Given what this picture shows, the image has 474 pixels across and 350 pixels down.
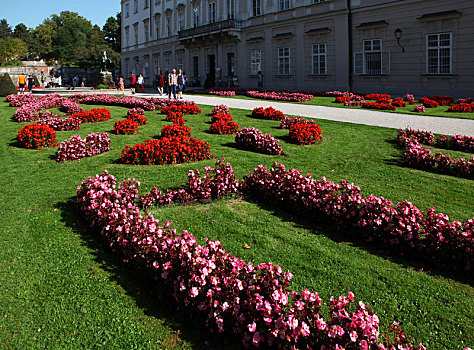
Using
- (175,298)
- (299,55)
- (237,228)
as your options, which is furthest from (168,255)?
(299,55)

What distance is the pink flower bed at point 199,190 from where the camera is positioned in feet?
21.5

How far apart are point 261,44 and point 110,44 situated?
215 feet

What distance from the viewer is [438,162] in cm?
842

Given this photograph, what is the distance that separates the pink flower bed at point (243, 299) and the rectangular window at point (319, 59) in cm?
2617

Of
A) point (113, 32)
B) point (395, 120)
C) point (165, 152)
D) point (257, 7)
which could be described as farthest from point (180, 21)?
point (113, 32)

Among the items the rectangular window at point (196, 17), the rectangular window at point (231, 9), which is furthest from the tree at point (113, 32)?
the rectangular window at point (231, 9)

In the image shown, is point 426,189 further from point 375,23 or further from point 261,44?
point 261,44

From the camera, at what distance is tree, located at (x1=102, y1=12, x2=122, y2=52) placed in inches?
3551

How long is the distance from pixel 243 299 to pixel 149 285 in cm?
133

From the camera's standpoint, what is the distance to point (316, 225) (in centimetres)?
586

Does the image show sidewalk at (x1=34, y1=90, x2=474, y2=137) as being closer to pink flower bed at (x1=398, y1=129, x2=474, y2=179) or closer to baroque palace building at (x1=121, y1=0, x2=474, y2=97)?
pink flower bed at (x1=398, y1=129, x2=474, y2=179)

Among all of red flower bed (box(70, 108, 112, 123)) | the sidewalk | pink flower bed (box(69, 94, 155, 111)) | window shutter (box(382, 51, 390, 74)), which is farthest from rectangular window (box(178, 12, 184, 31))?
red flower bed (box(70, 108, 112, 123))

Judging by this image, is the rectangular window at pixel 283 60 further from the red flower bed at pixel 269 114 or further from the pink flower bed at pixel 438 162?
the pink flower bed at pixel 438 162

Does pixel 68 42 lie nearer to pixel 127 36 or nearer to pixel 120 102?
pixel 127 36
